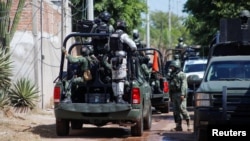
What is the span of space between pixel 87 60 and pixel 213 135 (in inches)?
163

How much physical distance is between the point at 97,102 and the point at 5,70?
5037mm

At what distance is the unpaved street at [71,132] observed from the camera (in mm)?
13132

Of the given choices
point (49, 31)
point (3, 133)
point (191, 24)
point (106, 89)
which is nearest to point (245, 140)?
point (106, 89)

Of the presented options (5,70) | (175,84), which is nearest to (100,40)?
(175,84)

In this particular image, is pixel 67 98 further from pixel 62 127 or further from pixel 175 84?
pixel 175 84

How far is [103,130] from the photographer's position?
15336 mm

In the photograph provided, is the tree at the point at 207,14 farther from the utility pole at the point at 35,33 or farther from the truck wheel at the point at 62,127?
the truck wheel at the point at 62,127

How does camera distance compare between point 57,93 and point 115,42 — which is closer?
point 115,42

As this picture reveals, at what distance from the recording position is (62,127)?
44.5 feet

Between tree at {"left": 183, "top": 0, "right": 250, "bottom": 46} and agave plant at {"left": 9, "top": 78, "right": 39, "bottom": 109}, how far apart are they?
867 cm

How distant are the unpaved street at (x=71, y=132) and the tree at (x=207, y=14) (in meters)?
7.27

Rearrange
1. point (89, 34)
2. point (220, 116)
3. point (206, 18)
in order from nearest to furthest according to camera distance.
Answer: point (220, 116) < point (89, 34) < point (206, 18)

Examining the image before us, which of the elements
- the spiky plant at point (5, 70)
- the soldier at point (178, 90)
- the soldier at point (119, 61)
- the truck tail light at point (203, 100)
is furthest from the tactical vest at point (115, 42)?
the spiky plant at point (5, 70)

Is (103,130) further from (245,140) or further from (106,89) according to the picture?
(245,140)
